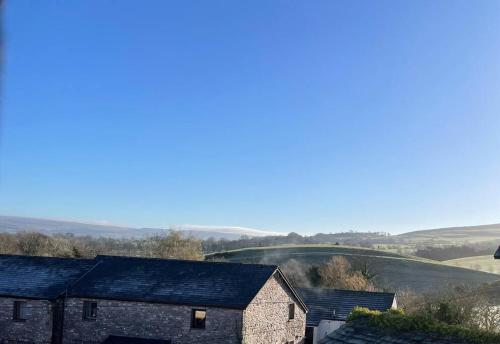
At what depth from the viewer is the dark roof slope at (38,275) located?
27562 mm

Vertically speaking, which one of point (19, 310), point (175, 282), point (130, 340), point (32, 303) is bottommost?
point (130, 340)

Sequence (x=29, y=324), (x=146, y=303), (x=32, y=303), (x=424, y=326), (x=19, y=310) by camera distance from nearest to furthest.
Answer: (x=424, y=326)
(x=146, y=303)
(x=29, y=324)
(x=32, y=303)
(x=19, y=310)

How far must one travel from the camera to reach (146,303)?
25.8 m

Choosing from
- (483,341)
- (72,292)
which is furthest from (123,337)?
(483,341)

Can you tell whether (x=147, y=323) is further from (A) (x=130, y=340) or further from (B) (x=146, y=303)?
(A) (x=130, y=340)

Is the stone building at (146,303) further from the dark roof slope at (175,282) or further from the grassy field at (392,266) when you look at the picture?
the grassy field at (392,266)

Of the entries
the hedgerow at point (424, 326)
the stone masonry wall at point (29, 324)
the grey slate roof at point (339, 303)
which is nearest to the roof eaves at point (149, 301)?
the stone masonry wall at point (29, 324)

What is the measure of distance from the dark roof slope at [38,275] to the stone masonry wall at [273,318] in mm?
10144

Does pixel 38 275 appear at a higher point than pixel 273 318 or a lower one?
higher

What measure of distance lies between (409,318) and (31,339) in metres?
21.3

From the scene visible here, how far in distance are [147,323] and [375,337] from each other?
15.5 metres

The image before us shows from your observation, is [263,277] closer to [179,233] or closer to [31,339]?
[31,339]

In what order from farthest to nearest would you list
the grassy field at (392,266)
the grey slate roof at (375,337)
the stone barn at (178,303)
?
the grassy field at (392,266) → the stone barn at (178,303) → the grey slate roof at (375,337)

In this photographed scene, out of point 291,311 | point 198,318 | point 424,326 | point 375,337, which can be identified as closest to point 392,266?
point 291,311
